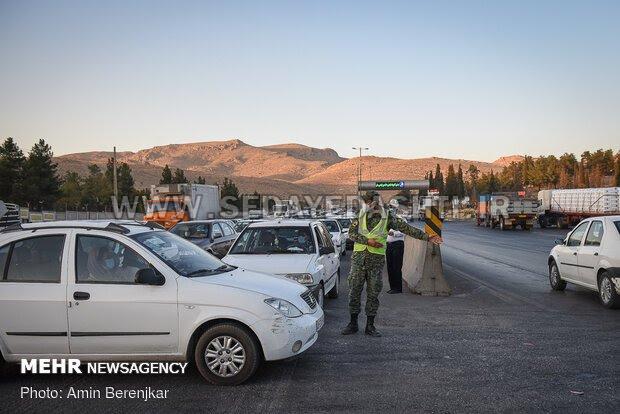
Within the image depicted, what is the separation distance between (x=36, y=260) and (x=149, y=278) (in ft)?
4.33

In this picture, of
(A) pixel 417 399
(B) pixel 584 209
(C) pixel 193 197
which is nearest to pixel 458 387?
(A) pixel 417 399

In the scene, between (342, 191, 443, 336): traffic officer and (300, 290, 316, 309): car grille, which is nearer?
(300, 290, 316, 309): car grille

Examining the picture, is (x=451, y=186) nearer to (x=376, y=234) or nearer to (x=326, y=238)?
(x=326, y=238)

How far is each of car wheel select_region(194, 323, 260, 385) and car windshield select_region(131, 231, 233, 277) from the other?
2.38ft

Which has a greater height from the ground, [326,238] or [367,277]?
[326,238]

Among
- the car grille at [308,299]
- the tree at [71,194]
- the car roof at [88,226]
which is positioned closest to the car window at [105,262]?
the car roof at [88,226]

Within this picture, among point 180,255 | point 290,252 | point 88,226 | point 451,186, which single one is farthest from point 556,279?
point 451,186

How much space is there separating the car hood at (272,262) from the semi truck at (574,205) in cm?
3638

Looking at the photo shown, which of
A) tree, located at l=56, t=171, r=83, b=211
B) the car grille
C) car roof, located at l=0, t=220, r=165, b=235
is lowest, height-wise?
the car grille

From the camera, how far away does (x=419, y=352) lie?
6941mm

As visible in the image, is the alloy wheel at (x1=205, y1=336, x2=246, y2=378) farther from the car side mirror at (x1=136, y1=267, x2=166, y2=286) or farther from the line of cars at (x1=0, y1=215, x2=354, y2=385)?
the car side mirror at (x1=136, y1=267, x2=166, y2=286)

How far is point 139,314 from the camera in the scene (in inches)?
228

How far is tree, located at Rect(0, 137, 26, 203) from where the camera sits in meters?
52.4

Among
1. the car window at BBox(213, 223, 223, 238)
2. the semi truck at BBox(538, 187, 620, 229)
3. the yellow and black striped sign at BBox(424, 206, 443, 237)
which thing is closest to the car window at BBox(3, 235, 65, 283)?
the yellow and black striped sign at BBox(424, 206, 443, 237)
